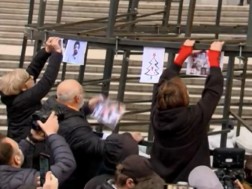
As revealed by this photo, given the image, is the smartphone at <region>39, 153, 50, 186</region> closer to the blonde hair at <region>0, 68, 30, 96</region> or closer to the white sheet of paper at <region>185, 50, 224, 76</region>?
the white sheet of paper at <region>185, 50, 224, 76</region>

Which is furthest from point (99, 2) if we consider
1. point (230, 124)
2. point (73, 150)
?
point (73, 150)

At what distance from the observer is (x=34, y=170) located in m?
4.36

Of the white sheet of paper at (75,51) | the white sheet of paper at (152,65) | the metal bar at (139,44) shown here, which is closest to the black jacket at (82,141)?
the white sheet of paper at (152,65)

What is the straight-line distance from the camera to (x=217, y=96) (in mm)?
4816

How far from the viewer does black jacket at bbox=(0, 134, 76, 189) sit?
4.21m

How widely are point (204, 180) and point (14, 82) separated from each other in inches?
87.4

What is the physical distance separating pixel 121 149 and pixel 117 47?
48.9 inches

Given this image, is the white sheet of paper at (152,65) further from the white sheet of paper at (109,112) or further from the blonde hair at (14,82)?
the blonde hair at (14,82)

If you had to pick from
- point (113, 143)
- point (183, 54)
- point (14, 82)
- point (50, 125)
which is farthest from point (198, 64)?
point (14, 82)

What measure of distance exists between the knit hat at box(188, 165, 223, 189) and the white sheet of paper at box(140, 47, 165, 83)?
1134mm

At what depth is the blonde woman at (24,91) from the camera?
229 inches

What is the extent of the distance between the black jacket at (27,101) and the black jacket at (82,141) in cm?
66

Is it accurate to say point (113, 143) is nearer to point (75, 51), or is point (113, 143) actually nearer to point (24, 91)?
point (24, 91)

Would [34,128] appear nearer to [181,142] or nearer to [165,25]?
[181,142]
